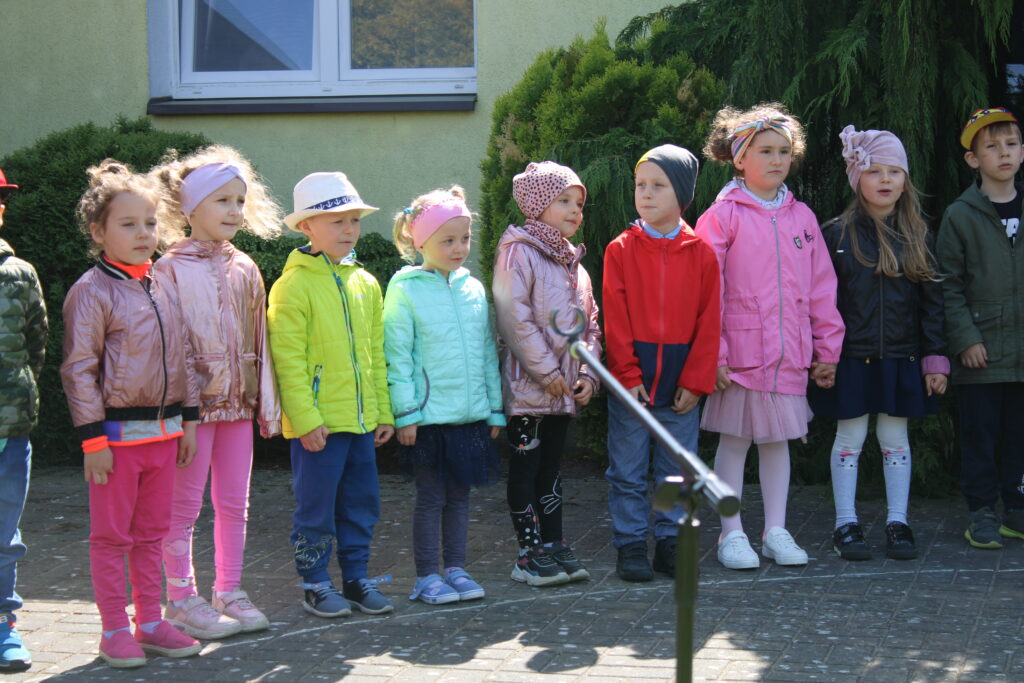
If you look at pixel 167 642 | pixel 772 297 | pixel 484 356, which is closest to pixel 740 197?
pixel 772 297

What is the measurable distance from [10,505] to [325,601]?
119cm

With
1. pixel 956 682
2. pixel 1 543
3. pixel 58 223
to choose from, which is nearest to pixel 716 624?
pixel 956 682

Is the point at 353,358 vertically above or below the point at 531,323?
below

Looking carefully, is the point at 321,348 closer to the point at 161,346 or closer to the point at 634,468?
the point at 161,346

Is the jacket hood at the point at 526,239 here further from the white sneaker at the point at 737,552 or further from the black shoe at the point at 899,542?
the black shoe at the point at 899,542

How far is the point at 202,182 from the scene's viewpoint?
471 centimetres

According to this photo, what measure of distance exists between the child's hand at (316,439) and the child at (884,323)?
2314 mm

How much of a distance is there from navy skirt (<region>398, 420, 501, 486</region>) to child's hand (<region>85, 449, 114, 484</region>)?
118 cm

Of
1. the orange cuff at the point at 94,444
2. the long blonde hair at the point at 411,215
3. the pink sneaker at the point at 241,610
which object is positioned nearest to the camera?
the orange cuff at the point at 94,444

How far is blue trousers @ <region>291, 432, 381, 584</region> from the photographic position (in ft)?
15.9

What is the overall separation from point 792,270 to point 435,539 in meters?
1.90

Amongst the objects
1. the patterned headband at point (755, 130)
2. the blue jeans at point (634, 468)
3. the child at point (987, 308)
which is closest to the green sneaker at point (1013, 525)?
the child at point (987, 308)

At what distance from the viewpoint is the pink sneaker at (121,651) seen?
434 centimetres

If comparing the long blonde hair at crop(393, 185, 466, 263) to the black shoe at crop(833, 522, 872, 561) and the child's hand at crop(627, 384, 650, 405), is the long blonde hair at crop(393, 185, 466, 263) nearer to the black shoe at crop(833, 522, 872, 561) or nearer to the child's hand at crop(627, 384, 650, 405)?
the child's hand at crop(627, 384, 650, 405)
